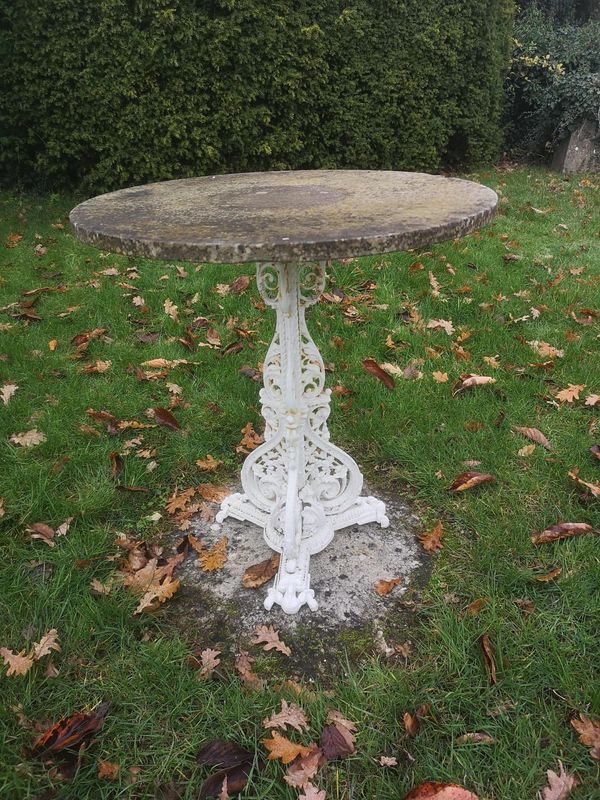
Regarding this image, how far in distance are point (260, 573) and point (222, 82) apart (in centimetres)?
508

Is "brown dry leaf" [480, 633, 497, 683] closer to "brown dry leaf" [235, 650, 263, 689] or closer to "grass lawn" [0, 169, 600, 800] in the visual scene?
"grass lawn" [0, 169, 600, 800]

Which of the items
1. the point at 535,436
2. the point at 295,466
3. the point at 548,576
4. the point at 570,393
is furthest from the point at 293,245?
the point at 570,393

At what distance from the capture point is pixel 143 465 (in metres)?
2.78

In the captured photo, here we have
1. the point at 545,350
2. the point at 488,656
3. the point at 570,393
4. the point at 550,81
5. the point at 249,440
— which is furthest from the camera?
the point at 550,81

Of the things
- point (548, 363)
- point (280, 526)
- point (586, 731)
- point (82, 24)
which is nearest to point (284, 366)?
point (280, 526)

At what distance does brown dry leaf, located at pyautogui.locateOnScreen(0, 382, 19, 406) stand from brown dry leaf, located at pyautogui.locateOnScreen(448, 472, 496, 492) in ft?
7.64

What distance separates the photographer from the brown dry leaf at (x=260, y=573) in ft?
7.19

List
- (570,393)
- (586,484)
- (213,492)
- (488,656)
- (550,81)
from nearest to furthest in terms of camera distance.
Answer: (488,656), (586,484), (213,492), (570,393), (550,81)

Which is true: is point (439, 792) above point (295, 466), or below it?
below

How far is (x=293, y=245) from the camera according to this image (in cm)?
139

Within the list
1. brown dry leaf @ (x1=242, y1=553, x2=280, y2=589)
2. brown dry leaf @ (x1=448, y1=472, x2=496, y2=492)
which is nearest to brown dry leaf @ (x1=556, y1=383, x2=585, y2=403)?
brown dry leaf @ (x1=448, y1=472, x2=496, y2=492)

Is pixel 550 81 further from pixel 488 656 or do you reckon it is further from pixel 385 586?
pixel 488 656

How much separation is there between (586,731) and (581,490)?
3.65 feet

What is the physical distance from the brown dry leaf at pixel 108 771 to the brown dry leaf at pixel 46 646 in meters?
0.43
